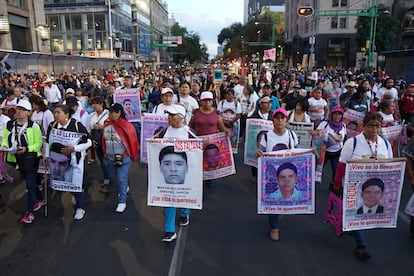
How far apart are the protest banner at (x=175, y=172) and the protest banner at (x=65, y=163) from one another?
1364 millimetres

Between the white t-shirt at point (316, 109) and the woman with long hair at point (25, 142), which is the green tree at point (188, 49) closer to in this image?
the white t-shirt at point (316, 109)

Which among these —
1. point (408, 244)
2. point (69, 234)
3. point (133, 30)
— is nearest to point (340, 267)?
point (408, 244)

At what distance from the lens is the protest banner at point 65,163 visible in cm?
518

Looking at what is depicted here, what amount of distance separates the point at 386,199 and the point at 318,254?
1077mm

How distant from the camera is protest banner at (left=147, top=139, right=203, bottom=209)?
453cm

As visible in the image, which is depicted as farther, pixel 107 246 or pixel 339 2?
pixel 339 2

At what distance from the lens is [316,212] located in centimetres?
573

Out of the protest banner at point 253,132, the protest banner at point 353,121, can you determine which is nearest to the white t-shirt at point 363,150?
the protest banner at point 253,132

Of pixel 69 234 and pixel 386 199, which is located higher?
pixel 386 199

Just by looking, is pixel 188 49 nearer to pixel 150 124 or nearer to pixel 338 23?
pixel 338 23

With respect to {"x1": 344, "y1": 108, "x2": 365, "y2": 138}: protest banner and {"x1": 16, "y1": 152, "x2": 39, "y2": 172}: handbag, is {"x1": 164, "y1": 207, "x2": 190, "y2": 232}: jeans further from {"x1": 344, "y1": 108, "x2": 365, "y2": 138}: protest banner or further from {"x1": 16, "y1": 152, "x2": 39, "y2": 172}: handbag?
{"x1": 344, "y1": 108, "x2": 365, "y2": 138}: protest banner

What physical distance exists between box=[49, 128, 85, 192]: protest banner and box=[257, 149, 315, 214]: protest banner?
274 centimetres

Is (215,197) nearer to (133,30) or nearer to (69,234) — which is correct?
(69,234)

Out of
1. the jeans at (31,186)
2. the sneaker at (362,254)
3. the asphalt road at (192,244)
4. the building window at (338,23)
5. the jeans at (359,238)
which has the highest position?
the building window at (338,23)
